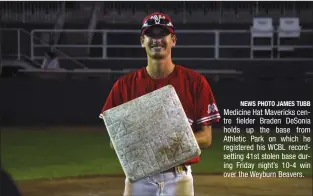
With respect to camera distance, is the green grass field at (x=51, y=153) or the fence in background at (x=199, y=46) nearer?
the fence in background at (x=199, y=46)

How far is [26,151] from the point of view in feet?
14.5

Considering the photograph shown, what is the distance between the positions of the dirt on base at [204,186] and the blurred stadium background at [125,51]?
0.50 m

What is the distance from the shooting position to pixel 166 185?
3125 millimetres

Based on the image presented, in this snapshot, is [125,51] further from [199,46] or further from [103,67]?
[199,46]

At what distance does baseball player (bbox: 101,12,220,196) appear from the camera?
125 inches

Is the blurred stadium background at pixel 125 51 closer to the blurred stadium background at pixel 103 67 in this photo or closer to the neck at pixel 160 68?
the blurred stadium background at pixel 103 67

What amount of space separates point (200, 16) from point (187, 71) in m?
0.81

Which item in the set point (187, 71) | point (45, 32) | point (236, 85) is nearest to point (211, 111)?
point (187, 71)

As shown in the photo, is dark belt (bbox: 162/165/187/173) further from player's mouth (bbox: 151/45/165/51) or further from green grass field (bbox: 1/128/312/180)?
green grass field (bbox: 1/128/312/180)

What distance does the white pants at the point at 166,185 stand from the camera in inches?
122

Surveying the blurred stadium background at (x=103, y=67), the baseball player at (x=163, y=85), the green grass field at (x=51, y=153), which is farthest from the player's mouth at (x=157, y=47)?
the green grass field at (x=51, y=153)

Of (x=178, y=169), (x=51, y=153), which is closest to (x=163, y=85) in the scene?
(x=178, y=169)

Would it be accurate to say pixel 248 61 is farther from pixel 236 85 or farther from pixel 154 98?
pixel 154 98

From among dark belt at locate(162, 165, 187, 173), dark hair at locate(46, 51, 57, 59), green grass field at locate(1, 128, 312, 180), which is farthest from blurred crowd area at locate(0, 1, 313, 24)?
dark belt at locate(162, 165, 187, 173)
